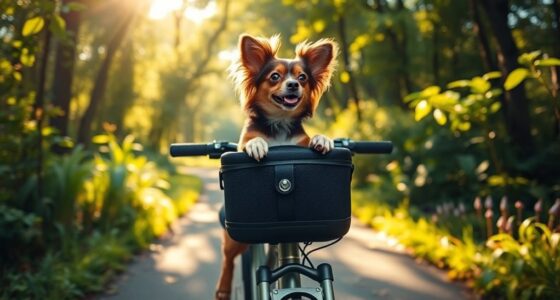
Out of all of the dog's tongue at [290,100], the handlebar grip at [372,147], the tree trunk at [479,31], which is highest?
the tree trunk at [479,31]

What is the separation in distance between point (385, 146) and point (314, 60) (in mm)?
582

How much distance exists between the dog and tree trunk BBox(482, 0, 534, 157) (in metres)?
4.96

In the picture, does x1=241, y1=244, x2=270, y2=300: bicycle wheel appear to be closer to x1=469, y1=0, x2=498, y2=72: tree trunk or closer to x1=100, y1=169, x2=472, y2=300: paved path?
x1=100, y1=169, x2=472, y2=300: paved path

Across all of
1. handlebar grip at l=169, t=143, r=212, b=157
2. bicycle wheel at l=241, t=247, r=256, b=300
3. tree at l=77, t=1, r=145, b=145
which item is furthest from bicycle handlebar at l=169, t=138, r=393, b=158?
tree at l=77, t=1, r=145, b=145

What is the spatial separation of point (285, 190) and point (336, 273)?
4.32m

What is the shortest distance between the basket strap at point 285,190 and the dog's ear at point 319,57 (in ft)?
2.78

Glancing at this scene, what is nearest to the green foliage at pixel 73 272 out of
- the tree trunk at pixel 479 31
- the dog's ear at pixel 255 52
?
the dog's ear at pixel 255 52

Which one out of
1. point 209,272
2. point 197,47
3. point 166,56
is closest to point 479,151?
point 209,272

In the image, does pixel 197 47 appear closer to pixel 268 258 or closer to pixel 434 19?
pixel 434 19

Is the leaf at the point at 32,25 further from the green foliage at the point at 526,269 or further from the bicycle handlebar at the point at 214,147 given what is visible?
the green foliage at the point at 526,269

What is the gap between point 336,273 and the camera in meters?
6.20

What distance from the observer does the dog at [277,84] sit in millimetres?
2641

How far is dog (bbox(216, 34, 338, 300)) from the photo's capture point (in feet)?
8.66

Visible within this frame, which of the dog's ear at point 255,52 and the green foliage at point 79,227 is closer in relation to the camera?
the dog's ear at point 255,52
